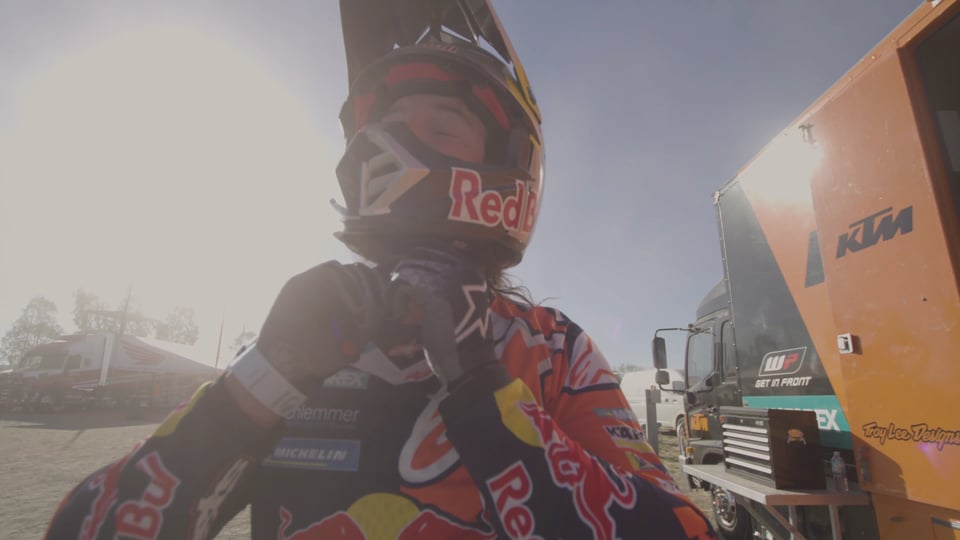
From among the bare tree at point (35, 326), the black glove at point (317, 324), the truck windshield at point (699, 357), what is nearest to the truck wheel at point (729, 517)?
the truck windshield at point (699, 357)

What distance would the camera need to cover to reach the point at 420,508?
1089 mm

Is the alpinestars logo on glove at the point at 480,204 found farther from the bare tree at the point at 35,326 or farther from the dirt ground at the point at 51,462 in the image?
the bare tree at the point at 35,326

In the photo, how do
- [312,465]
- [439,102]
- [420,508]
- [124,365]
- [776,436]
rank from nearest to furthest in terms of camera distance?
[420,508] < [312,465] < [439,102] < [776,436] < [124,365]

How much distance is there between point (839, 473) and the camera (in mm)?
3156

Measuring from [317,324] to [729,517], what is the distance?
6269 mm

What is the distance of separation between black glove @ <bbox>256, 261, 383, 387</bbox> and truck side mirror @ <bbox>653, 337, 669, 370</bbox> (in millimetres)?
6343

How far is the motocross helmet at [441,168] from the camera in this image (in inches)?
50.0

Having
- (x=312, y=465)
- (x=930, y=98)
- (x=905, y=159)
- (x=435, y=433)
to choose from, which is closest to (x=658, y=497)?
(x=435, y=433)

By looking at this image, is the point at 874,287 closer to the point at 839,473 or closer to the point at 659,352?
the point at 839,473

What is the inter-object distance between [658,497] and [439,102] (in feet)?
4.22

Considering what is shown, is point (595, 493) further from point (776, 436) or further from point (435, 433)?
point (776, 436)

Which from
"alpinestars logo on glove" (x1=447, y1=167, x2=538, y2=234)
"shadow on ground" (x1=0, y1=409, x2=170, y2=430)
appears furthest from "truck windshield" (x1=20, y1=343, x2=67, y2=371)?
"alpinestars logo on glove" (x1=447, y1=167, x2=538, y2=234)

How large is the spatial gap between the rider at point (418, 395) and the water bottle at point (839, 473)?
2.99 m

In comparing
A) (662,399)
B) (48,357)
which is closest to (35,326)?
(48,357)
